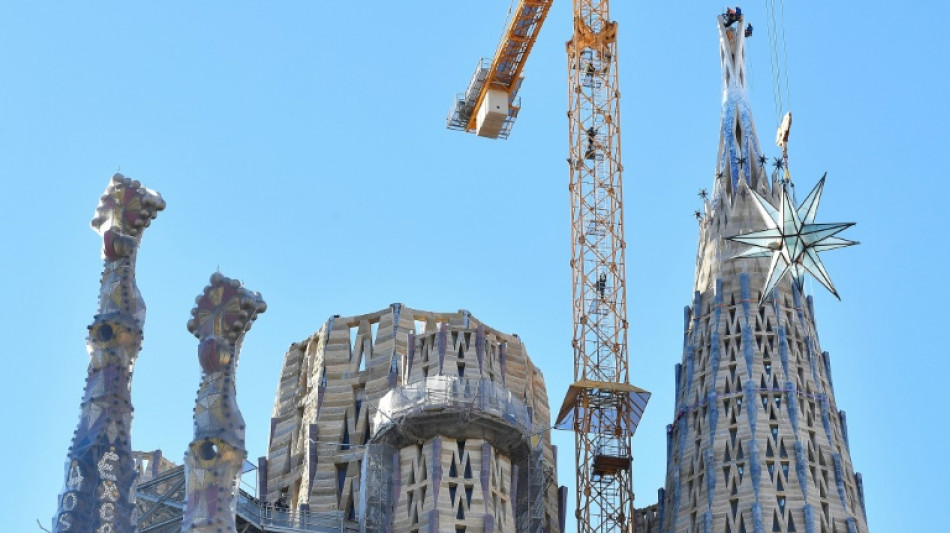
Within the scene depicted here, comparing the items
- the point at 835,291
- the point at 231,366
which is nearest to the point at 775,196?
the point at 835,291

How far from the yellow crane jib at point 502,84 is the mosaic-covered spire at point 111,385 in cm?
3651

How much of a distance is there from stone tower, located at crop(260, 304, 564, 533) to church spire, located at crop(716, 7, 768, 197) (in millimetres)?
10568

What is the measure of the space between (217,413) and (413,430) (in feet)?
79.3

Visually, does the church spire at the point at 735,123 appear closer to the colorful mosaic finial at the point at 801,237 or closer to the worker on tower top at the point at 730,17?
the worker on tower top at the point at 730,17

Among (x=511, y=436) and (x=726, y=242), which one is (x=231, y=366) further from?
(x=726, y=242)

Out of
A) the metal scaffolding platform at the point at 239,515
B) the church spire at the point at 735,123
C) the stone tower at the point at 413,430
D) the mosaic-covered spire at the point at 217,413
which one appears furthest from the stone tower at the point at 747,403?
the mosaic-covered spire at the point at 217,413

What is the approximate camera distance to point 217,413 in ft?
172

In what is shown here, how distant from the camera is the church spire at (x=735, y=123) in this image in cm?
8425

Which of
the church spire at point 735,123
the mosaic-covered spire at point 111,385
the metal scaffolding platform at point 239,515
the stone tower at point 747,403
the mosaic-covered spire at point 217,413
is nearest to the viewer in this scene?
the mosaic-covered spire at point 111,385

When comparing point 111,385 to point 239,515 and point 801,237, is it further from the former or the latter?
point 239,515

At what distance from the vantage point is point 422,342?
81938mm

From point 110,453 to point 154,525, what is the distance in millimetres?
20951

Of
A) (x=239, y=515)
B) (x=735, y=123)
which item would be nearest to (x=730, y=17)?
(x=735, y=123)

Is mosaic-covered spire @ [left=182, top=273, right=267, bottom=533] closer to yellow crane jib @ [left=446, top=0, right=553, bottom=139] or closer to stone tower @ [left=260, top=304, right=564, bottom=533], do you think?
stone tower @ [left=260, top=304, right=564, bottom=533]
